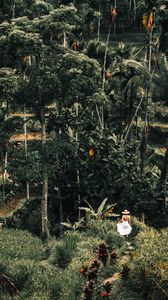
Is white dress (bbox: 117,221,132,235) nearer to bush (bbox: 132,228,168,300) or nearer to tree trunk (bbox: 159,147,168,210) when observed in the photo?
bush (bbox: 132,228,168,300)

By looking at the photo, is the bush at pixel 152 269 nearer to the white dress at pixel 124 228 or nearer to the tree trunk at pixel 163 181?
the white dress at pixel 124 228

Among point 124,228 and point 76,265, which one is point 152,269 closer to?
point 124,228

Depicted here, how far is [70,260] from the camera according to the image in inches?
615

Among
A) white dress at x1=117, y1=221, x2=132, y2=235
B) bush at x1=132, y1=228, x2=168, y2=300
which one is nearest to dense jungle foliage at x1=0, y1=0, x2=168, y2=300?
bush at x1=132, y1=228, x2=168, y2=300

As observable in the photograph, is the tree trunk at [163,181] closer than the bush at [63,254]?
No

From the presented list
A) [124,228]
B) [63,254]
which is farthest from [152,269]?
[63,254]

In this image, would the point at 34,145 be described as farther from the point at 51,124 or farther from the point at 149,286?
the point at 149,286

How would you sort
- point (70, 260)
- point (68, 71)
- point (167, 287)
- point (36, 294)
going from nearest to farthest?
point (167, 287), point (36, 294), point (70, 260), point (68, 71)

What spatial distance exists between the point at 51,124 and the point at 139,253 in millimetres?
15486

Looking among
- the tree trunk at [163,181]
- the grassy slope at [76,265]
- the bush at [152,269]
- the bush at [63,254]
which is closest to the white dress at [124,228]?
the grassy slope at [76,265]

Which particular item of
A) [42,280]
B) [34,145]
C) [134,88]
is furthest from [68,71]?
[42,280]

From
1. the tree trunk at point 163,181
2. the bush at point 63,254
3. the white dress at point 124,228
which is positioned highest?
the white dress at point 124,228

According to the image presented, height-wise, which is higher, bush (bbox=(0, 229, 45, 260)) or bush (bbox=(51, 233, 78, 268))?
bush (bbox=(51, 233, 78, 268))

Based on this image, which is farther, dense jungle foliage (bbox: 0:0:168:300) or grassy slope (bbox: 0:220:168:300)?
dense jungle foliage (bbox: 0:0:168:300)
